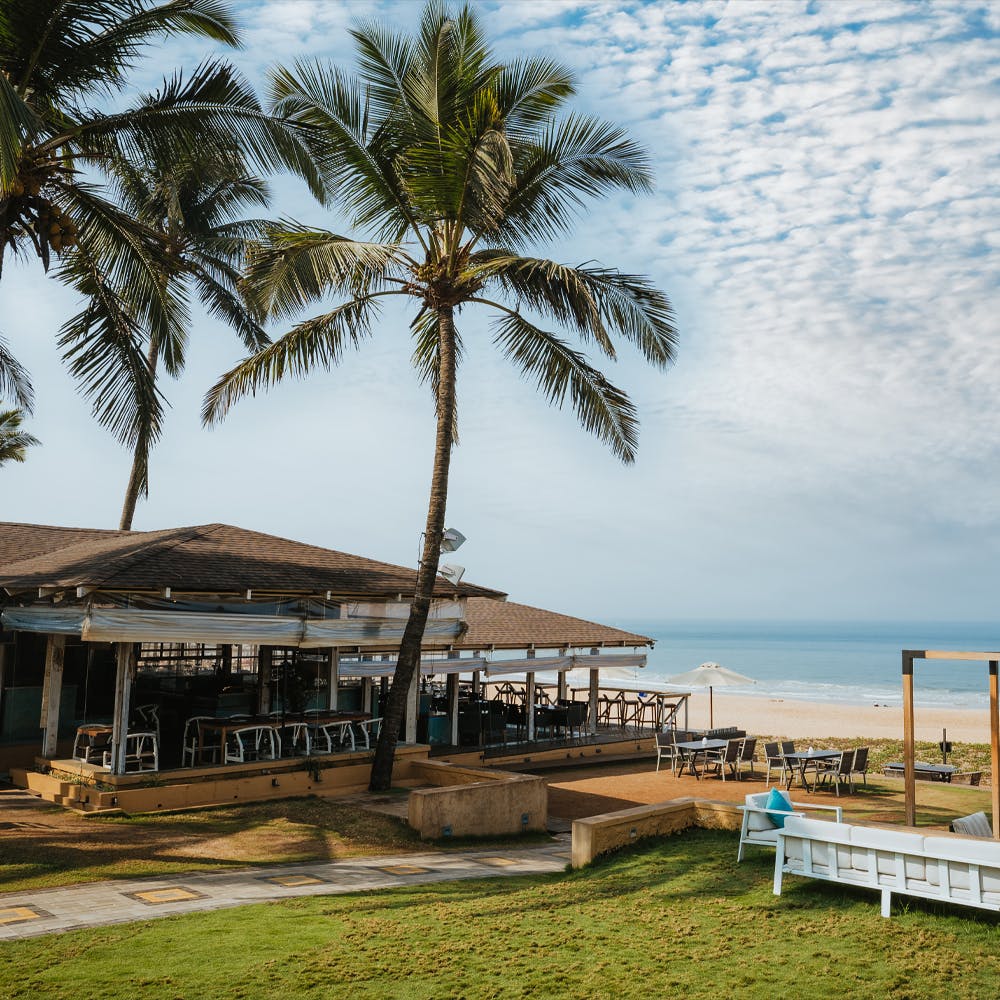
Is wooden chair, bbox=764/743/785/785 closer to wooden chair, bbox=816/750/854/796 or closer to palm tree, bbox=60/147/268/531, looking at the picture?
wooden chair, bbox=816/750/854/796

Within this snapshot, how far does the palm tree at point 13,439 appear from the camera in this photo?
37.7m

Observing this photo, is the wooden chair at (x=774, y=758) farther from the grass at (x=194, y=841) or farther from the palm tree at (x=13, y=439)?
the palm tree at (x=13, y=439)

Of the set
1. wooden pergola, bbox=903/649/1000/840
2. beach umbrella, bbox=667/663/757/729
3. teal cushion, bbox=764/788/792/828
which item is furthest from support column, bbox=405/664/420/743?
wooden pergola, bbox=903/649/1000/840

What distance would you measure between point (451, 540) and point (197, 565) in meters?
3.82

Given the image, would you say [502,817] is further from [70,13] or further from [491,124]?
[70,13]

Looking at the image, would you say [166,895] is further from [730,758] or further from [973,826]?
[730,758]

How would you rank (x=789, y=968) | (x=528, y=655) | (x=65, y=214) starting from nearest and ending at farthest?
(x=789, y=968), (x=65, y=214), (x=528, y=655)

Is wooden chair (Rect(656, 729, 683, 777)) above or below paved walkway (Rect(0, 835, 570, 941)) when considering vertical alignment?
above

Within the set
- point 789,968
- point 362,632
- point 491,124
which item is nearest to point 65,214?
point 491,124

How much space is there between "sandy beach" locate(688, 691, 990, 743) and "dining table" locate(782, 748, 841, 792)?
1849 cm

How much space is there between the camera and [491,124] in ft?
43.2

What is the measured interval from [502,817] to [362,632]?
390 centimetres

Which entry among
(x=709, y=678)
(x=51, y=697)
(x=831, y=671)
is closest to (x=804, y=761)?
(x=709, y=678)

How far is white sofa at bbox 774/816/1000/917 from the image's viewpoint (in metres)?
7.30
